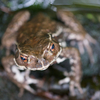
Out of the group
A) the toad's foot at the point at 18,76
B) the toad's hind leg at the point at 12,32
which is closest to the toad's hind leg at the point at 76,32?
the toad's hind leg at the point at 12,32

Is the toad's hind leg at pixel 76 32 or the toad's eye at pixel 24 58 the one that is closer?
the toad's eye at pixel 24 58

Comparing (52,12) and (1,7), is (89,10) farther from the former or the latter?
(1,7)

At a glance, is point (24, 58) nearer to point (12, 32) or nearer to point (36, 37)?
point (36, 37)

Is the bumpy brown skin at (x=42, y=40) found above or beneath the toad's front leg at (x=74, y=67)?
above

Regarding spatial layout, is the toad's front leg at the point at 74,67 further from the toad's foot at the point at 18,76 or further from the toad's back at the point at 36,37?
the toad's foot at the point at 18,76

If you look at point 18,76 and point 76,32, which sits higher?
point 76,32

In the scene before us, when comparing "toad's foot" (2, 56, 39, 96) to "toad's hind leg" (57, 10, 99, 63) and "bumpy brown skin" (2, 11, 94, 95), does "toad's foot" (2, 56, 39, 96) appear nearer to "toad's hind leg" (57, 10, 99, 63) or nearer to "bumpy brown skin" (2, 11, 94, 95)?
"bumpy brown skin" (2, 11, 94, 95)

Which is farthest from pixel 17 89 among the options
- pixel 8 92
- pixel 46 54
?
pixel 46 54

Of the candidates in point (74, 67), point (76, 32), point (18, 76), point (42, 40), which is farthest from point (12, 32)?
point (74, 67)

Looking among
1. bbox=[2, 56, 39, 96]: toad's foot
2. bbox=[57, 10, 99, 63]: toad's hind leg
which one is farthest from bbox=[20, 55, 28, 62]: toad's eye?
bbox=[57, 10, 99, 63]: toad's hind leg
